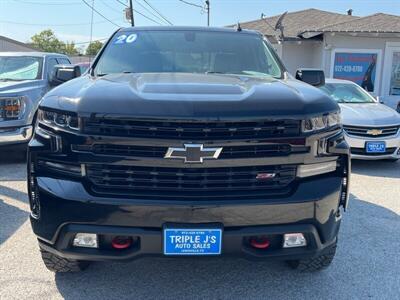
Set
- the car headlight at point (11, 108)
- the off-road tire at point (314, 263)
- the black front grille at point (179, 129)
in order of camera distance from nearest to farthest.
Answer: the black front grille at point (179, 129) < the off-road tire at point (314, 263) < the car headlight at point (11, 108)

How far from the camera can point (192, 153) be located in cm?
247

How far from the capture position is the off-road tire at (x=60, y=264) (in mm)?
3048

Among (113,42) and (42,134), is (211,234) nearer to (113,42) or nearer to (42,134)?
(42,134)

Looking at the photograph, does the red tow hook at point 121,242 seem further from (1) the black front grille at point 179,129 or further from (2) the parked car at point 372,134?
(2) the parked car at point 372,134

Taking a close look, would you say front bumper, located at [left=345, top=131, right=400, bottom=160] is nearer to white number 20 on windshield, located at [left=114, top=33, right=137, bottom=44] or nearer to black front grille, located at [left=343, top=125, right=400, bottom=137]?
black front grille, located at [left=343, top=125, right=400, bottom=137]

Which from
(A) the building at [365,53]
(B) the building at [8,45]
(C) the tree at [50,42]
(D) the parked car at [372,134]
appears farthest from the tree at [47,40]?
(D) the parked car at [372,134]

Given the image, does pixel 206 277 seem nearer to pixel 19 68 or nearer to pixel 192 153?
pixel 192 153

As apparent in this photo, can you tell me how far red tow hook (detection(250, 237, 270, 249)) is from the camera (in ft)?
8.61

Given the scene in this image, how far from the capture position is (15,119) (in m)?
6.79

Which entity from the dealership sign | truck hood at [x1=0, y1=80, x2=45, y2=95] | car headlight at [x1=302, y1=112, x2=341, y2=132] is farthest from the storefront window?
car headlight at [x1=302, y1=112, x2=341, y2=132]

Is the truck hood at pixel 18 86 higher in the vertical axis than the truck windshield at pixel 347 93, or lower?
higher

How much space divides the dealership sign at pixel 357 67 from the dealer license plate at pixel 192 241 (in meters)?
14.7

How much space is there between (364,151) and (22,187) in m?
5.13

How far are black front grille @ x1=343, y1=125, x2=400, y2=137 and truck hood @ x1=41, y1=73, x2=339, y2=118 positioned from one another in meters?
4.64
